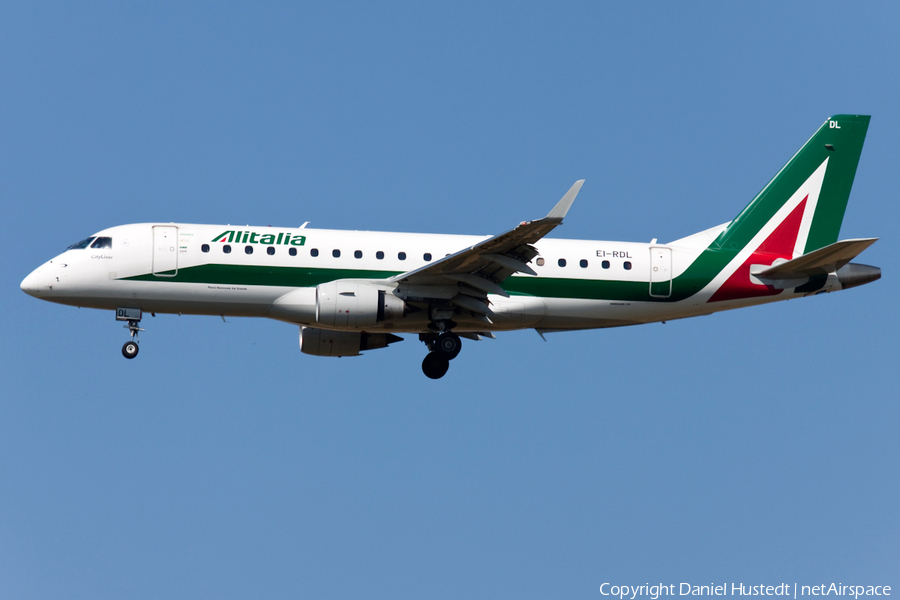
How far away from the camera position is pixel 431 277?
28.5 meters

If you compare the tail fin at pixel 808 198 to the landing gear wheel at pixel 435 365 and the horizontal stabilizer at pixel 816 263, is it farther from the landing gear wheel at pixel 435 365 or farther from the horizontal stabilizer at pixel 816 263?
the landing gear wheel at pixel 435 365

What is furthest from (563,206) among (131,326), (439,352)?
(131,326)

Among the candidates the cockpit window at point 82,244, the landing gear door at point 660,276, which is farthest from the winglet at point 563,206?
the cockpit window at point 82,244

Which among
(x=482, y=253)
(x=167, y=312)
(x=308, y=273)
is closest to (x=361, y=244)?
(x=308, y=273)

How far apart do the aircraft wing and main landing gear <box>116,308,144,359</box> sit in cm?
769

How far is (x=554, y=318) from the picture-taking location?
30.3 m

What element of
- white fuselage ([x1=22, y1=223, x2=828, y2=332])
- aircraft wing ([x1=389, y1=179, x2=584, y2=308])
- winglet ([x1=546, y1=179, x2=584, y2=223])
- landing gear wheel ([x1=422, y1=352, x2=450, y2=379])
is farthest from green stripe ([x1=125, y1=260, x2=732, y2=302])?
winglet ([x1=546, y1=179, x2=584, y2=223])

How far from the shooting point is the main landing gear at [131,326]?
2906 centimetres

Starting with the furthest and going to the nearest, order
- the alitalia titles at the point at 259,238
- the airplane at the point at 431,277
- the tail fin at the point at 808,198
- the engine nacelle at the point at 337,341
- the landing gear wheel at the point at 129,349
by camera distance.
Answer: the tail fin at the point at 808,198, the engine nacelle at the point at 337,341, the landing gear wheel at the point at 129,349, the alitalia titles at the point at 259,238, the airplane at the point at 431,277

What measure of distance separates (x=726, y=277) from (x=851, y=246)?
4.01 metres

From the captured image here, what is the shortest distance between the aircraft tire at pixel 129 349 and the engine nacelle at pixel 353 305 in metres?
5.90

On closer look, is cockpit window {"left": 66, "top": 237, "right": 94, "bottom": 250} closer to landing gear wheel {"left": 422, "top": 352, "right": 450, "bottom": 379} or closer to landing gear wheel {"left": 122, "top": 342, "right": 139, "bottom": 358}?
landing gear wheel {"left": 122, "top": 342, "right": 139, "bottom": 358}

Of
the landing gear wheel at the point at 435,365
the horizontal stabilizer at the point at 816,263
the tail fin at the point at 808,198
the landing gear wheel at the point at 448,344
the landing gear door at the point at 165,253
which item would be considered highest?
the tail fin at the point at 808,198

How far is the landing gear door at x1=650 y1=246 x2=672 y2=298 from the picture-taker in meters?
30.8
